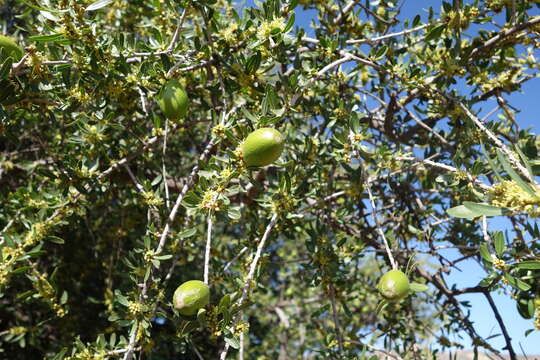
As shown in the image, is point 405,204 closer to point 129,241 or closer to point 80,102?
point 80,102

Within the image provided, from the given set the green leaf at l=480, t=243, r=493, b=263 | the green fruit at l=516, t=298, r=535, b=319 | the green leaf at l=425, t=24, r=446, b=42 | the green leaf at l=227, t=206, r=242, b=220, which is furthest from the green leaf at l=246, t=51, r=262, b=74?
the green fruit at l=516, t=298, r=535, b=319

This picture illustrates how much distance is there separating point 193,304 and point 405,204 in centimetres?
176

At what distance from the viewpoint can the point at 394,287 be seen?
1.43 meters

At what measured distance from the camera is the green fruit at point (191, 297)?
4.43 ft

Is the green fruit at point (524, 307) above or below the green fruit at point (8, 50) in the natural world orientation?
below

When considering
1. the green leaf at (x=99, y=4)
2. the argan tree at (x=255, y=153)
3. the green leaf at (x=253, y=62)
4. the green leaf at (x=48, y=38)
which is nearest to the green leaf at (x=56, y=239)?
the argan tree at (x=255, y=153)

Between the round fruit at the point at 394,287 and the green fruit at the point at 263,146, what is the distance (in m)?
0.58

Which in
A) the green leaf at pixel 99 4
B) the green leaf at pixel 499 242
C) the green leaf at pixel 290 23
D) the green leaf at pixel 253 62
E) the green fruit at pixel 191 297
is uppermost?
the green leaf at pixel 290 23

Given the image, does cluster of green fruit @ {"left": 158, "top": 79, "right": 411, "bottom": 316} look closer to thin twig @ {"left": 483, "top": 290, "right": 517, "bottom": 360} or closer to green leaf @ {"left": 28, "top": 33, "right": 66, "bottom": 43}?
green leaf @ {"left": 28, "top": 33, "right": 66, "bottom": 43}

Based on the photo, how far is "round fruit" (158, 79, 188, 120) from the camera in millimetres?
1473

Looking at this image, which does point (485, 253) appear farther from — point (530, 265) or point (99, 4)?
point (99, 4)

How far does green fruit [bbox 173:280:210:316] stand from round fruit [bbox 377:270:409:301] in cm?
60

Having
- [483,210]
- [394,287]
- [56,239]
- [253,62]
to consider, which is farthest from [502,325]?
[56,239]

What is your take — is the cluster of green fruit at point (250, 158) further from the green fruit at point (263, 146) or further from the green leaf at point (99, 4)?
the green leaf at point (99, 4)
